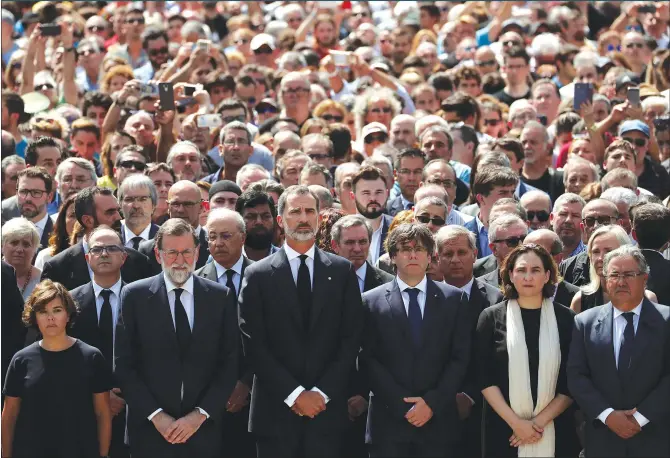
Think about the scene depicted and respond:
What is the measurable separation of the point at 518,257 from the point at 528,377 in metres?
0.74

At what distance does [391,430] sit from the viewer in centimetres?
887

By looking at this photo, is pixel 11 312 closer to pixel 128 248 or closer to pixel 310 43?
pixel 128 248

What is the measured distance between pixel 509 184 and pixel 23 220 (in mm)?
3776

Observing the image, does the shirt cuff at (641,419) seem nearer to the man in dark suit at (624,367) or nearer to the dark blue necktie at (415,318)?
the man in dark suit at (624,367)

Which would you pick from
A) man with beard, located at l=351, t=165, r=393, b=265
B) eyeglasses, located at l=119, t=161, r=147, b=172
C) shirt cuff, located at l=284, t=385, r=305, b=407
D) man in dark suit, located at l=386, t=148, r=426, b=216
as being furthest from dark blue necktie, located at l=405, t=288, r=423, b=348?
eyeglasses, located at l=119, t=161, r=147, b=172

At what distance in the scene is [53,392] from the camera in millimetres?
8945

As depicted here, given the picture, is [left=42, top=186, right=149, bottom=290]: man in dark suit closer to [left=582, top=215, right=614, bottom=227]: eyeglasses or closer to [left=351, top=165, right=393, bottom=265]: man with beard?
[left=351, top=165, right=393, bottom=265]: man with beard

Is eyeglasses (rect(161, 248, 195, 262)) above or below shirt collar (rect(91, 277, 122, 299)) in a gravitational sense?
above

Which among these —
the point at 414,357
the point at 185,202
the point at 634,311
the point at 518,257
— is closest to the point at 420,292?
the point at 414,357

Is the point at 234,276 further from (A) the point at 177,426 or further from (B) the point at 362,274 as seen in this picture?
(A) the point at 177,426

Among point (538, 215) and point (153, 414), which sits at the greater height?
point (153, 414)

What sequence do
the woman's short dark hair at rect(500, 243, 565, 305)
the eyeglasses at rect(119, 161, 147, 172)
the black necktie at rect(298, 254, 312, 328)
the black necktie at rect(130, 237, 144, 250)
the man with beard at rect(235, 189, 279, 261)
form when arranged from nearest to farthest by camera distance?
the woman's short dark hair at rect(500, 243, 565, 305) < the black necktie at rect(298, 254, 312, 328) < the man with beard at rect(235, 189, 279, 261) < the black necktie at rect(130, 237, 144, 250) < the eyeglasses at rect(119, 161, 147, 172)

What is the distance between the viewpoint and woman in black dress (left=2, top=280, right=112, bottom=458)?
8953 millimetres

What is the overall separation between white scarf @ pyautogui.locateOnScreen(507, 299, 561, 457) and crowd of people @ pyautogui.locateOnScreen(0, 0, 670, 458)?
1cm
